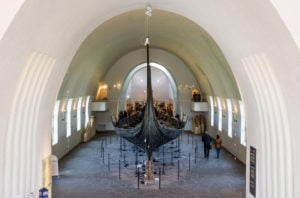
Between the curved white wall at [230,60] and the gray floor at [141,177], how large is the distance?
5.03 metres

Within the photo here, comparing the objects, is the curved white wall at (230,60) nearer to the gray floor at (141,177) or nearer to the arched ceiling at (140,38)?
the gray floor at (141,177)

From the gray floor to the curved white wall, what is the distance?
16.5 ft

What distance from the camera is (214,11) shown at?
6727 mm

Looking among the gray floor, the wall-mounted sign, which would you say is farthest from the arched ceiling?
the wall-mounted sign

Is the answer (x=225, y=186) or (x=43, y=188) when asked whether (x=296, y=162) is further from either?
(x=225, y=186)

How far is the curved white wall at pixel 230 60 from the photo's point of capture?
16.3 feet

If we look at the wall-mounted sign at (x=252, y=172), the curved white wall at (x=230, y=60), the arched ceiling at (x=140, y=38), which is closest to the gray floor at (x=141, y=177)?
the arched ceiling at (x=140, y=38)

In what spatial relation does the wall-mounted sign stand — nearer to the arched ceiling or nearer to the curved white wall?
the curved white wall

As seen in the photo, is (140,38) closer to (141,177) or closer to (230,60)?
(141,177)

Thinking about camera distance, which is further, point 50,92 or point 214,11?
point 50,92

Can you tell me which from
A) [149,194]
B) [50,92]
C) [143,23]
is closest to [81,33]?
[50,92]

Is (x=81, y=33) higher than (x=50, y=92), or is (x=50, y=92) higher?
(x=81, y=33)

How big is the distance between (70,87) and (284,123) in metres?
15.4

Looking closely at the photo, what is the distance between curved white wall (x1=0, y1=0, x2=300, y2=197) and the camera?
496cm
